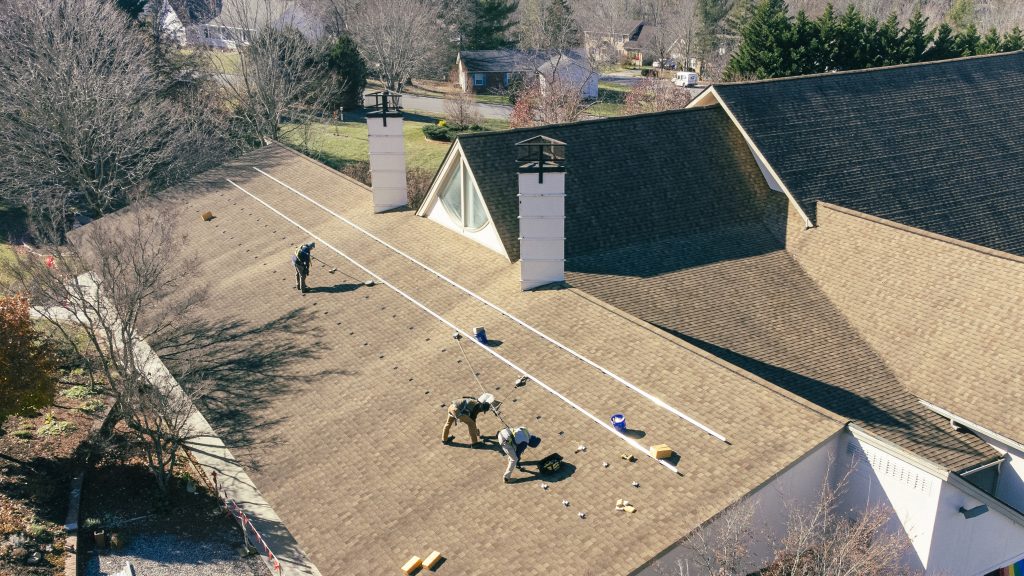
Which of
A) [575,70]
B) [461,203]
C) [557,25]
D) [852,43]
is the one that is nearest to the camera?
[461,203]

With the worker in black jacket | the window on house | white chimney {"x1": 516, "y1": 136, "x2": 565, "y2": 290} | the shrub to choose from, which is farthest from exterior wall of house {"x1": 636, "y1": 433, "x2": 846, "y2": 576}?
the shrub

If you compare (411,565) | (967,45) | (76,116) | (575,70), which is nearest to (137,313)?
(411,565)

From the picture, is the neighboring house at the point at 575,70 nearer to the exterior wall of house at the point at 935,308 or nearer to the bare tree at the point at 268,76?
the bare tree at the point at 268,76

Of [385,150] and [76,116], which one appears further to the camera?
[76,116]

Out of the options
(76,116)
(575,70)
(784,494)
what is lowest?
(784,494)

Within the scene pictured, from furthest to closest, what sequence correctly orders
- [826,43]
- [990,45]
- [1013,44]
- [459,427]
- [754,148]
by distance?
[1013,44]
[990,45]
[826,43]
[754,148]
[459,427]

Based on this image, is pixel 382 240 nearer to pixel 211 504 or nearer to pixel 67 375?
pixel 211 504

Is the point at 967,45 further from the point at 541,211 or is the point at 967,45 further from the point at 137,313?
the point at 137,313
